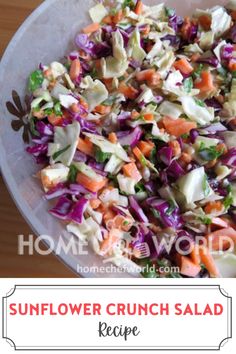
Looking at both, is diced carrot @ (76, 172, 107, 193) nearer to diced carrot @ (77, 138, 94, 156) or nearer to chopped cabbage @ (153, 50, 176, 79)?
diced carrot @ (77, 138, 94, 156)

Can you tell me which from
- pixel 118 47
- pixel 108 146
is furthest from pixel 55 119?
pixel 118 47

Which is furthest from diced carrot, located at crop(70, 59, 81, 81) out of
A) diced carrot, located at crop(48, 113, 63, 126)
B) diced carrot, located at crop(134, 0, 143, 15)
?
diced carrot, located at crop(134, 0, 143, 15)

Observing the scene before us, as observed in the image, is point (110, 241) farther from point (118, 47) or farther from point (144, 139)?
point (118, 47)

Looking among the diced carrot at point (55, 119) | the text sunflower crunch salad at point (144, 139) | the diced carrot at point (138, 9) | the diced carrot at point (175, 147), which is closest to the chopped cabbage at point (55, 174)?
the text sunflower crunch salad at point (144, 139)

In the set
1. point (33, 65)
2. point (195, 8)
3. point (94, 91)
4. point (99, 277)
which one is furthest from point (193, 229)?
point (195, 8)

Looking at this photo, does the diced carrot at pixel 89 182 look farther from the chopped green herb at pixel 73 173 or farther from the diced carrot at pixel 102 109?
the diced carrot at pixel 102 109

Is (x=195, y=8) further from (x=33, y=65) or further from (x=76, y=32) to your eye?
(x=33, y=65)
